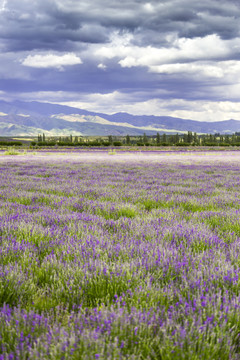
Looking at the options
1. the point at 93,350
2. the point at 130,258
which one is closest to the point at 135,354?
the point at 93,350

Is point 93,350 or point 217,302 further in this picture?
point 217,302

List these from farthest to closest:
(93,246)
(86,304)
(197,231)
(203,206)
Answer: (203,206) → (197,231) → (93,246) → (86,304)

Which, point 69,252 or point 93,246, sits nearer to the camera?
point 69,252

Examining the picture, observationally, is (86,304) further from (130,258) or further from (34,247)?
(34,247)

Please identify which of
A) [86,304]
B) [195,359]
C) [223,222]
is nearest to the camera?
[195,359]

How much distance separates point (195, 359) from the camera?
1.89 m

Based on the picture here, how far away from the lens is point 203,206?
7445 mm

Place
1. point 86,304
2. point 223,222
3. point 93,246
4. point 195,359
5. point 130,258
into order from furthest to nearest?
point 223,222
point 93,246
point 130,258
point 86,304
point 195,359

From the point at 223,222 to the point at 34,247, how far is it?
3.76m

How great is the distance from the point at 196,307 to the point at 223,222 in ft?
11.7

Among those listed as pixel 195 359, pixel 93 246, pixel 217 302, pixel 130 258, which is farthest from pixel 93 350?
pixel 93 246

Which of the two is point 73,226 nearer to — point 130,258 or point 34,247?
point 34,247

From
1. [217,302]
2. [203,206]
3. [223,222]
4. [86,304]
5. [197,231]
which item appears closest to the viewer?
[217,302]

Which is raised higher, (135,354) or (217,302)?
(217,302)
